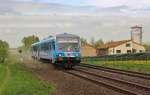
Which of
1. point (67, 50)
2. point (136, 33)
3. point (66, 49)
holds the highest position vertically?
point (136, 33)

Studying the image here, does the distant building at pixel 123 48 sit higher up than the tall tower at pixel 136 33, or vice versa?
the tall tower at pixel 136 33

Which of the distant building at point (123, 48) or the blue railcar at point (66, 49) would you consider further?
the distant building at point (123, 48)

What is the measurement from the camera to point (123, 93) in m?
17.3

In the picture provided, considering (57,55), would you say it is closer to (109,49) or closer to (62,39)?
(62,39)

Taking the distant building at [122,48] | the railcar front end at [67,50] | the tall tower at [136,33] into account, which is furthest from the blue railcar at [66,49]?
the tall tower at [136,33]

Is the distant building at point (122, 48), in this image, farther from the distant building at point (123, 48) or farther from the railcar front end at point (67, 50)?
the railcar front end at point (67, 50)

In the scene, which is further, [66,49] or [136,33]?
[136,33]

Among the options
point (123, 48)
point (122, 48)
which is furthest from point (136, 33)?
point (122, 48)

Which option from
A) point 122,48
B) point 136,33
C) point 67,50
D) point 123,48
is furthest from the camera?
point 136,33

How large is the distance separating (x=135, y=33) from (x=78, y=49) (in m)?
107

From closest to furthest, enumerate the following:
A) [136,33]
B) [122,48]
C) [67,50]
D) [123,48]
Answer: [67,50] → [122,48] → [123,48] → [136,33]

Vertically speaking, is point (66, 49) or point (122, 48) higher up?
point (122, 48)

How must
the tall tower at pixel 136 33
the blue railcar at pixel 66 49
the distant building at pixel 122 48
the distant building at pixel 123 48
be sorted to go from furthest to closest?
the tall tower at pixel 136 33, the distant building at pixel 123 48, the distant building at pixel 122 48, the blue railcar at pixel 66 49

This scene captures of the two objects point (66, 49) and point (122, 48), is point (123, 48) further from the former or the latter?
point (66, 49)
